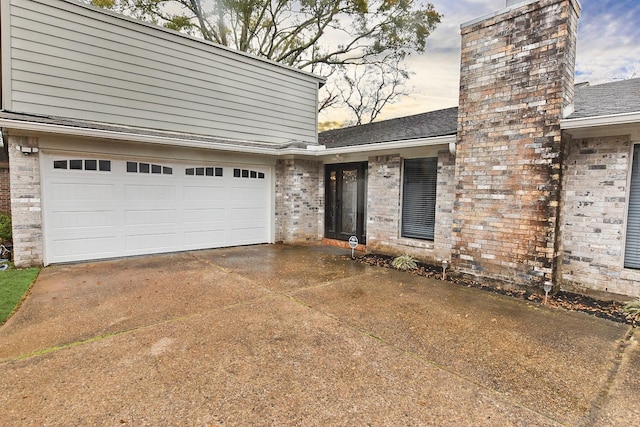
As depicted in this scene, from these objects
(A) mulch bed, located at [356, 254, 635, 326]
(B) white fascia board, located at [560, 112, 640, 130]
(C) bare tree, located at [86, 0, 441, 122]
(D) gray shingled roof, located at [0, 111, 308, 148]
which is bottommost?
(A) mulch bed, located at [356, 254, 635, 326]

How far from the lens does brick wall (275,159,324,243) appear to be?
857cm

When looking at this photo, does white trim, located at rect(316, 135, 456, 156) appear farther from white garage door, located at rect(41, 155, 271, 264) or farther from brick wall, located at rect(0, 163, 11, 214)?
→ brick wall, located at rect(0, 163, 11, 214)

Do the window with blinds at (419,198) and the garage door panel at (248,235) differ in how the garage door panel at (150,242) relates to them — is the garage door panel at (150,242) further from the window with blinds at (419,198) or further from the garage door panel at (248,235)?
the window with blinds at (419,198)

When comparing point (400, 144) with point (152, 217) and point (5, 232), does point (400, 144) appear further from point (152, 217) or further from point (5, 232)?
point (5, 232)

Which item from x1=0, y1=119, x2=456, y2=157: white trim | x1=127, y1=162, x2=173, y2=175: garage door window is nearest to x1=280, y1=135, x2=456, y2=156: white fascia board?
x1=0, y1=119, x2=456, y2=157: white trim

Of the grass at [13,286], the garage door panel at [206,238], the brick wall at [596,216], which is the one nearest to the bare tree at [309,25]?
the garage door panel at [206,238]

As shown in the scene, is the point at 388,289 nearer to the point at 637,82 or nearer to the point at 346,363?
the point at 346,363

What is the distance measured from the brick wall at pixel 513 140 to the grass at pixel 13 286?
20.7ft

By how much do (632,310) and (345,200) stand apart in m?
5.76

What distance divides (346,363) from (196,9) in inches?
608

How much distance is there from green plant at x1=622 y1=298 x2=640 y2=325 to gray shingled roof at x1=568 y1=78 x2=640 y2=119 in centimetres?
242

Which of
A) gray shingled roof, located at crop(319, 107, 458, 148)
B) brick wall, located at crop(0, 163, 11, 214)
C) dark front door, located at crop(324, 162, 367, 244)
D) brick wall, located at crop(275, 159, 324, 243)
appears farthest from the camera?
brick wall, located at crop(0, 163, 11, 214)

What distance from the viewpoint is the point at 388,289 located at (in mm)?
4855

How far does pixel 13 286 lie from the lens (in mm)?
4605
